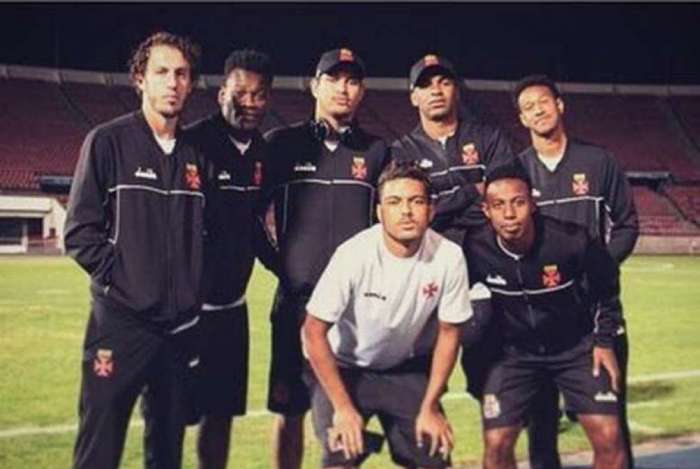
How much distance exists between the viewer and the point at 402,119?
43219 mm

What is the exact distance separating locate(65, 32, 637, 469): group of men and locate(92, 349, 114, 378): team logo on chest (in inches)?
0.8

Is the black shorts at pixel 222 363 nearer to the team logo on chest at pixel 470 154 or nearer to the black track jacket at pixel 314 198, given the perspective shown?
the black track jacket at pixel 314 198

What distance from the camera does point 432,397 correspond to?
469cm

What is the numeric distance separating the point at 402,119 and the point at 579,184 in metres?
37.9

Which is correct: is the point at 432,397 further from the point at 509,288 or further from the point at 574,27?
the point at 574,27

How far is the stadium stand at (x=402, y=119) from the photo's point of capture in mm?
37031

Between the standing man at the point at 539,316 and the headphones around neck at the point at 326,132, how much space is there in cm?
101

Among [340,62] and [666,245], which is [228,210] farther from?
[666,245]

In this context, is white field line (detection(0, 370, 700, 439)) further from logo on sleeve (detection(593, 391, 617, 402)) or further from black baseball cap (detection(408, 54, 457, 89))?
black baseball cap (detection(408, 54, 457, 89))

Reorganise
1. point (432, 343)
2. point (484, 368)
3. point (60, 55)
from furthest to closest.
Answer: point (60, 55) < point (484, 368) < point (432, 343)

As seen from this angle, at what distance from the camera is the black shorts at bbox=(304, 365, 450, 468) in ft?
15.3

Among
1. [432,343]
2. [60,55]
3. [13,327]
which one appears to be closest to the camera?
[432,343]

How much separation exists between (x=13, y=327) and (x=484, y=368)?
9.73 metres

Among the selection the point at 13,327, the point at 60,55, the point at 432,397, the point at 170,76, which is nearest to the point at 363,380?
the point at 432,397
